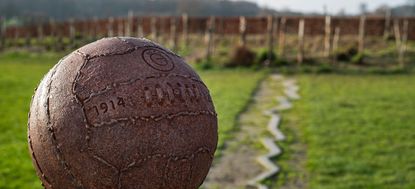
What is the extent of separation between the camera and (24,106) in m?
15.4

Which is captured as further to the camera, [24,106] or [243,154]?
[24,106]

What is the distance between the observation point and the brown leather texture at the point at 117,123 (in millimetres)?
4797

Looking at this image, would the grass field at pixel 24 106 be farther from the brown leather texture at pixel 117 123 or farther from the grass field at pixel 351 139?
the brown leather texture at pixel 117 123

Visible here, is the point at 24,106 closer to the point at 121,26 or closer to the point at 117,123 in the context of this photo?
the point at 117,123

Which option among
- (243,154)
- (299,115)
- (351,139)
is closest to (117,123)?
(243,154)

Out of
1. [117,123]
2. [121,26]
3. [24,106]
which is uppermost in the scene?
[117,123]

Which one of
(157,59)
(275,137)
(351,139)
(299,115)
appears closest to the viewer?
(157,59)

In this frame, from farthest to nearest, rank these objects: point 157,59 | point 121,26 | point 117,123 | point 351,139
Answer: point 121,26, point 351,139, point 157,59, point 117,123

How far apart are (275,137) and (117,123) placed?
24.9ft

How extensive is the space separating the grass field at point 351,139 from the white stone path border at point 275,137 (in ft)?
0.64

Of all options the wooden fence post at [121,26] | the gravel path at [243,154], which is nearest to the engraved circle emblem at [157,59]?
the gravel path at [243,154]

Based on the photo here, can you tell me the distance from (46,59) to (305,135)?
24556 mm

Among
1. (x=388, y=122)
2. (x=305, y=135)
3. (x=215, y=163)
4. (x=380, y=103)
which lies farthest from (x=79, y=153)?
(x=380, y=103)

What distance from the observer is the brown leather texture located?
15.7 ft
